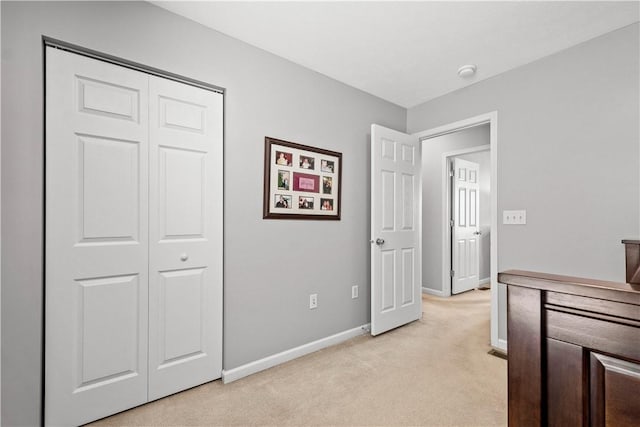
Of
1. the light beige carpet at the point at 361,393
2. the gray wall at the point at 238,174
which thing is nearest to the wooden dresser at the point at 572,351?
the light beige carpet at the point at 361,393

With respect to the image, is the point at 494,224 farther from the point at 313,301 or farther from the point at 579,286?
the point at 579,286

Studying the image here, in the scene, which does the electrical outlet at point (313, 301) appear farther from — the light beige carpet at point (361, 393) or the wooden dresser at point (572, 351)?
the wooden dresser at point (572, 351)

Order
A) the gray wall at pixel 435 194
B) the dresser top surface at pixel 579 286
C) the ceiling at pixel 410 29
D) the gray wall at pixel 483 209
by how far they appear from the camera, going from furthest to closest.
A: the gray wall at pixel 483 209, the gray wall at pixel 435 194, the ceiling at pixel 410 29, the dresser top surface at pixel 579 286

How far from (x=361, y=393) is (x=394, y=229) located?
155 centimetres

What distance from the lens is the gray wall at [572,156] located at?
2.03 m

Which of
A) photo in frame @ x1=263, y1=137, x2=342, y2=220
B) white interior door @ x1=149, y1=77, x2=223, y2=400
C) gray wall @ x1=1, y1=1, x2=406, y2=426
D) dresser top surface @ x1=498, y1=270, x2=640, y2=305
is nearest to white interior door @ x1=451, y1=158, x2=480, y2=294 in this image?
gray wall @ x1=1, y1=1, x2=406, y2=426

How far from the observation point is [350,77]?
272 centimetres

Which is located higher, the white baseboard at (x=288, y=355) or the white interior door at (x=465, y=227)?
the white interior door at (x=465, y=227)

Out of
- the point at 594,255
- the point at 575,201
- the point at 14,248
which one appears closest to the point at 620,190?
the point at 575,201

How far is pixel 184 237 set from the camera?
6.39 feet

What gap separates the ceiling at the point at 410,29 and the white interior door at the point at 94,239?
0.70 m

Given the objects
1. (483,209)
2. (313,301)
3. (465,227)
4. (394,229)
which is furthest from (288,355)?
(483,209)

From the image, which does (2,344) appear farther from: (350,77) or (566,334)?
(350,77)

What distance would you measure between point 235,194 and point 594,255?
99.7 inches
